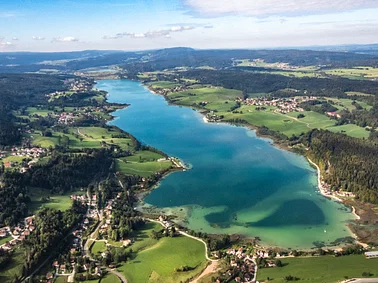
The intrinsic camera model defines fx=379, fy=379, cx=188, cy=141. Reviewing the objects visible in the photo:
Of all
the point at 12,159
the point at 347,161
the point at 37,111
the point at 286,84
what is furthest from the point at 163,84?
the point at 347,161

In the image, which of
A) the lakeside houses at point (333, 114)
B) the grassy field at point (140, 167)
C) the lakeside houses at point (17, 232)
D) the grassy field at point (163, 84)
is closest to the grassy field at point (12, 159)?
the grassy field at point (140, 167)

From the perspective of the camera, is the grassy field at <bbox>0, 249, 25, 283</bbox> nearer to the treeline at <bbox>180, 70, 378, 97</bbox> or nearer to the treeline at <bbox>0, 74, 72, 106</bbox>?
the treeline at <bbox>0, 74, 72, 106</bbox>

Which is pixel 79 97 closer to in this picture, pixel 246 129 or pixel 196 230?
pixel 246 129

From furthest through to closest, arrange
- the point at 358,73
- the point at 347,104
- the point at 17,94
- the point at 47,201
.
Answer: the point at 358,73 → the point at 17,94 → the point at 347,104 → the point at 47,201

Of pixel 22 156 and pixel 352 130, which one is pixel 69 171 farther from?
pixel 352 130

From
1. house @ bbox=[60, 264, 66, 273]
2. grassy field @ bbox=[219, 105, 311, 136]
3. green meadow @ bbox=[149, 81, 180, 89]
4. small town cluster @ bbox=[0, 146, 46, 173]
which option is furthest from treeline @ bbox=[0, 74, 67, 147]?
grassy field @ bbox=[219, 105, 311, 136]

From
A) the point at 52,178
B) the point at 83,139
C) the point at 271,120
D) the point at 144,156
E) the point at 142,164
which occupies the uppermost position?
the point at 271,120

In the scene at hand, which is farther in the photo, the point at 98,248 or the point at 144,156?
the point at 144,156
